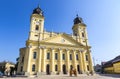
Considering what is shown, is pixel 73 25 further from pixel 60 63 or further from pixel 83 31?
pixel 60 63

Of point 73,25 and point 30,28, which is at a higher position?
point 73,25

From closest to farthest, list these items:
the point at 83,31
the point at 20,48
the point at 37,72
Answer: the point at 37,72 < the point at 20,48 < the point at 83,31

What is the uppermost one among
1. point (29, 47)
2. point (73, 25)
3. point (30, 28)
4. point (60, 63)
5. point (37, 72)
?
point (73, 25)

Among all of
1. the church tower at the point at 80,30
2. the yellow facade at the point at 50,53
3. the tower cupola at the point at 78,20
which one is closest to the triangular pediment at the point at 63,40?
the yellow facade at the point at 50,53

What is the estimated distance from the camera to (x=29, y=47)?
30.9m

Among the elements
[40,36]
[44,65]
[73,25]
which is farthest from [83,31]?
[44,65]

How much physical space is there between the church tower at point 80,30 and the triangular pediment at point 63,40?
3172mm

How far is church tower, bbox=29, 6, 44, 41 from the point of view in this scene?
33328mm

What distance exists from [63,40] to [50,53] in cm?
636

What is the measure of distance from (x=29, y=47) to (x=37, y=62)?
4647 mm

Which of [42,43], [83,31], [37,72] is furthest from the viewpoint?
[83,31]

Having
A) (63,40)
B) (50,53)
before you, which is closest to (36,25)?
(63,40)

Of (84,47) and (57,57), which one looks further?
(84,47)

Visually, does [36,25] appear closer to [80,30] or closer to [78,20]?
[80,30]
